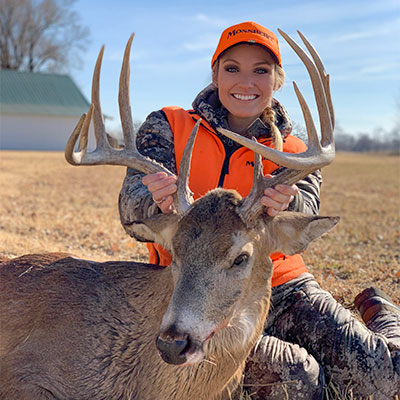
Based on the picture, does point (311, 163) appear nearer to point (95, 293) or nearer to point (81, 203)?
point (95, 293)

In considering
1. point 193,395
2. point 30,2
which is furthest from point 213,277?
point 30,2

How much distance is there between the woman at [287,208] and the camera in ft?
12.0

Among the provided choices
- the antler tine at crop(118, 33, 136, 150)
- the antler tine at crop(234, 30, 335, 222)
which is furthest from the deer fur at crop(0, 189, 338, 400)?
the antler tine at crop(118, 33, 136, 150)

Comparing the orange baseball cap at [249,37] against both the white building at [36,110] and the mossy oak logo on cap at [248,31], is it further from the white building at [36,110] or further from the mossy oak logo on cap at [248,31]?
the white building at [36,110]

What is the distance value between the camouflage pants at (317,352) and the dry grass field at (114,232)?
1.15 m

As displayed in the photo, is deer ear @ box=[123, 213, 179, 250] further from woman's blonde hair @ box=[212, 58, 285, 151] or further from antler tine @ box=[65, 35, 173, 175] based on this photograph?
woman's blonde hair @ box=[212, 58, 285, 151]

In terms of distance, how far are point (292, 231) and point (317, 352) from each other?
48.8 inches

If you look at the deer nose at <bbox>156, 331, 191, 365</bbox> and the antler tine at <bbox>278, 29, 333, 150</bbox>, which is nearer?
the deer nose at <bbox>156, 331, 191, 365</bbox>

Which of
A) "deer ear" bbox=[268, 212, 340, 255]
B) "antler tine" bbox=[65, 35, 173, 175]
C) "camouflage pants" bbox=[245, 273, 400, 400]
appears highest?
"antler tine" bbox=[65, 35, 173, 175]

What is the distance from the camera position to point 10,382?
3.13 m

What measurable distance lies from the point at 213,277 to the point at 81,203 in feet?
29.7

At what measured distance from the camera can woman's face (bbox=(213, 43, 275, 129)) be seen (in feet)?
14.0

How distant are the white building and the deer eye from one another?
4199 centimetres

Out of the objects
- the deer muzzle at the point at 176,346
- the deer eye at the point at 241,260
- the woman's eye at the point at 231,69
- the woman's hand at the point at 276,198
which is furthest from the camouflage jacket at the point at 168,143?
the deer muzzle at the point at 176,346
